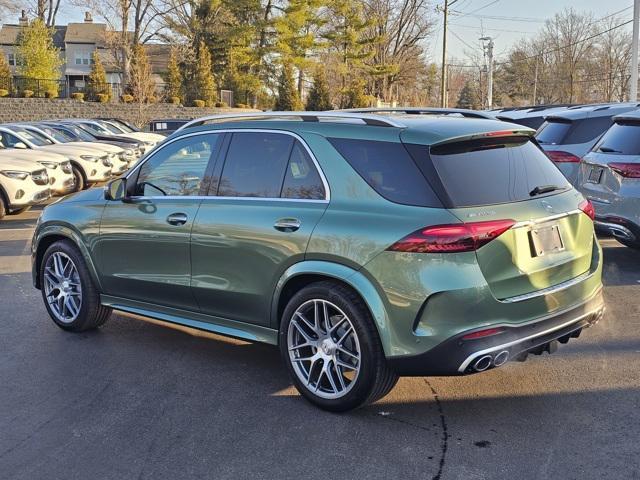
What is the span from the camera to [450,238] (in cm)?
367

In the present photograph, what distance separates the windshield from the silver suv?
12753 millimetres

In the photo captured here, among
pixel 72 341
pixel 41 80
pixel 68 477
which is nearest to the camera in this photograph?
pixel 68 477

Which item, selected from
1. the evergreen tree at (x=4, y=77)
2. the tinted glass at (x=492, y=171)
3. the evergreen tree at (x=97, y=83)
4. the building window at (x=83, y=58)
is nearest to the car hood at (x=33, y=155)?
the tinted glass at (x=492, y=171)

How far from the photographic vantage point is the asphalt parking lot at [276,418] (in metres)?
3.58

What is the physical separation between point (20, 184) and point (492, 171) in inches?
413

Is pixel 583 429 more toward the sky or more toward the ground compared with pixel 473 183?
more toward the ground

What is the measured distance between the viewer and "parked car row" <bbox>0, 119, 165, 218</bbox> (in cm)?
1245

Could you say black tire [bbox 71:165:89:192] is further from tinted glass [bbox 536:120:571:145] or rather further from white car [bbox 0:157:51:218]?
tinted glass [bbox 536:120:571:145]

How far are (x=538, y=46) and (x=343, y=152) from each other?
76829 millimetres

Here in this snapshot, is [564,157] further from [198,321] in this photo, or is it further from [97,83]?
[97,83]

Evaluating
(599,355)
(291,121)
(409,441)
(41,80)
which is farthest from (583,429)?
(41,80)

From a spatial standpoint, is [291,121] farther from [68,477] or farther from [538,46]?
[538,46]

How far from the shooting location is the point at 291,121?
4609 mm

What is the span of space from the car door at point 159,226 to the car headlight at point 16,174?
778 centimetres
